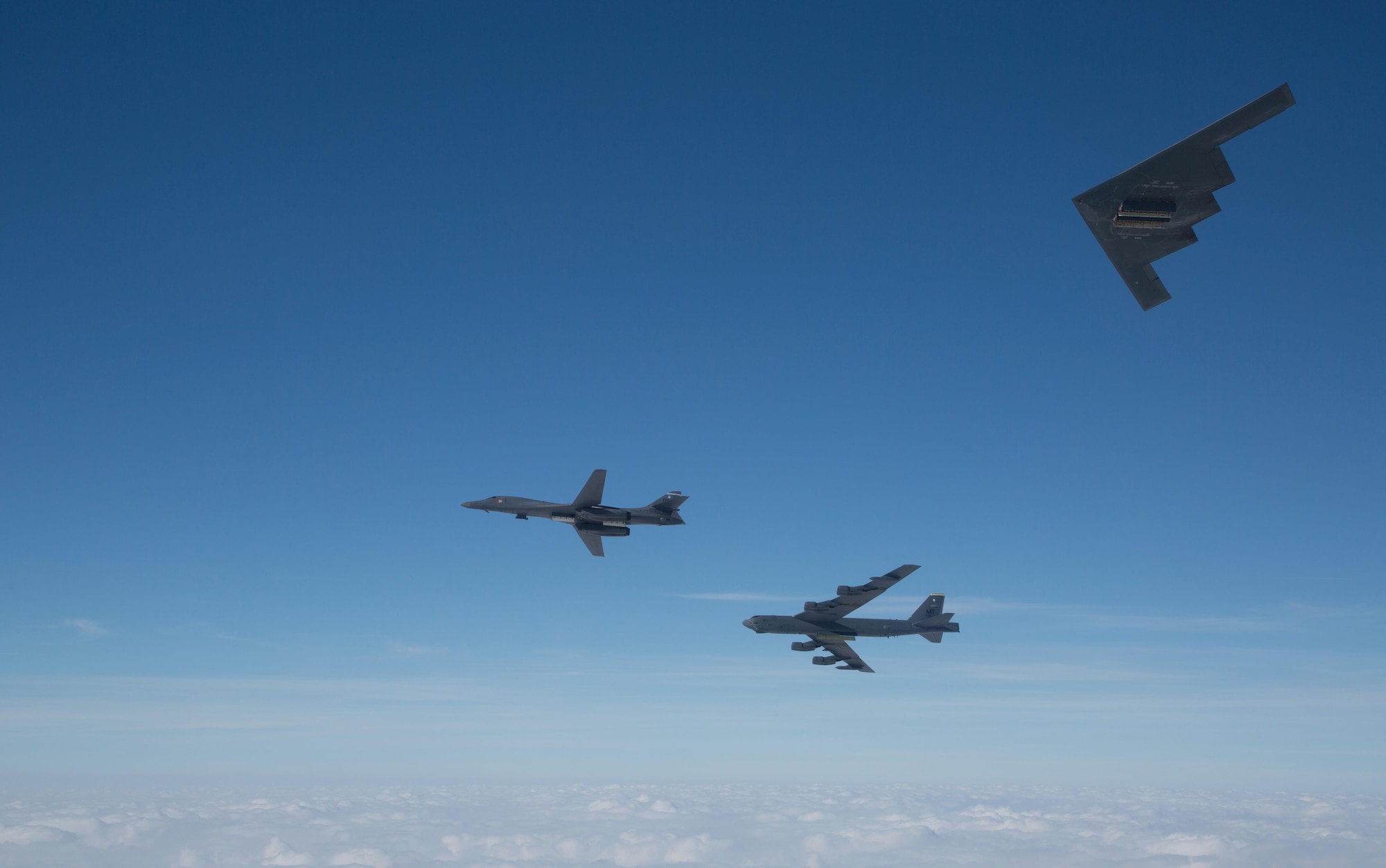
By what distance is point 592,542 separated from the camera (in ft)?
219

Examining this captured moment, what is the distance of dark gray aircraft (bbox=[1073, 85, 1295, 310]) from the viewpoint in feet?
62.7

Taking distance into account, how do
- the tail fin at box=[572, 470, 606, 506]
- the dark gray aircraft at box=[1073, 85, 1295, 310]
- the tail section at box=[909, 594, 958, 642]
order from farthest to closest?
1. the tail section at box=[909, 594, 958, 642]
2. the tail fin at box=[572, 470, 606, 506]
3. the dark gray aircraft at box=[1073, 85, 1295, 310]

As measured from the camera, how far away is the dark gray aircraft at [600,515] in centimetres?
6531

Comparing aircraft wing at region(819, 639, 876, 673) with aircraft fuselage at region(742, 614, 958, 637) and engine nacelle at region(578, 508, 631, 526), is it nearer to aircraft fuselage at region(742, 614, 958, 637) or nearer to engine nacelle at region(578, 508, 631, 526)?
aircraft fuselage at region(742, 614, 958, 637)

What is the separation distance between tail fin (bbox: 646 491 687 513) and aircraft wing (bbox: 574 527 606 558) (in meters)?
5.76

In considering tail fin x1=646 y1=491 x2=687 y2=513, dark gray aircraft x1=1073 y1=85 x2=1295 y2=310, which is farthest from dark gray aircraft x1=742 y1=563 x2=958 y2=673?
dark gray aircraft x1=1073 y1=85 x2=1295 y2=310

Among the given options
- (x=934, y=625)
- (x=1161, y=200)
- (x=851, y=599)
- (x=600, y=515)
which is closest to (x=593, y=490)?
(x=600, y=515)

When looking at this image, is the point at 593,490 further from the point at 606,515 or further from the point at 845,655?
the point at 845,655

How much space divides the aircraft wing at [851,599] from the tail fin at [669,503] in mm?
15463

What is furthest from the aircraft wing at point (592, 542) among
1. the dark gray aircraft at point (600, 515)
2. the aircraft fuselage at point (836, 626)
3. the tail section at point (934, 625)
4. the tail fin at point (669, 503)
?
the tail section at point (934, 625)

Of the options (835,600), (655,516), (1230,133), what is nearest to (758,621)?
(835,600)

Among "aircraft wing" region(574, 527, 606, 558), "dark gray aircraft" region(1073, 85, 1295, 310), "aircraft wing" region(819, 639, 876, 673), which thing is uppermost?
"dark gray aircraft" region(1073, 85, 1295, 310)

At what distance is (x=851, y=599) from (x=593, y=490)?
25.8m

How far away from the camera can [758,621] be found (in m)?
71.2
